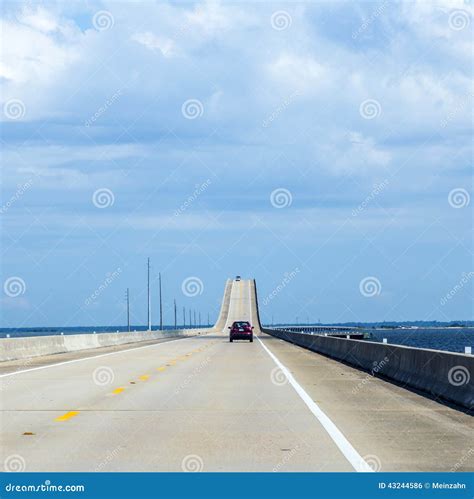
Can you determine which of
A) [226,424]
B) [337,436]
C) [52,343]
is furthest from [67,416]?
[52,343]

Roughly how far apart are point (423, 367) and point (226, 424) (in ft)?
27.5

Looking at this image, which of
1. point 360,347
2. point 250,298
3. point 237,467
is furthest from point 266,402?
point 250,298

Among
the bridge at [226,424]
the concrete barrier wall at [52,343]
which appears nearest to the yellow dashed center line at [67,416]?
the bridge at [226,424]

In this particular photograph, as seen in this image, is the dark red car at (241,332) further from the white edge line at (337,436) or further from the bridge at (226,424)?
the white edge line at (337,436)

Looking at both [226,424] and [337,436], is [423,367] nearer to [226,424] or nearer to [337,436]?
[226,424]

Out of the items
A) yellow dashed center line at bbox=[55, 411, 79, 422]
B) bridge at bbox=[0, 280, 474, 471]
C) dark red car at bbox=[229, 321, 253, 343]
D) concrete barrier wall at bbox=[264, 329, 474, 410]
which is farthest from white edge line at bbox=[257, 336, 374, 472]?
dark red car at bbox=[229, 321, 253, 343]

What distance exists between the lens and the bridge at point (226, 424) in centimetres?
1131

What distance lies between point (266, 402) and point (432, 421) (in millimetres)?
4082

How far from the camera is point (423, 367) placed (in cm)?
2227

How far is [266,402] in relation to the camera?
62.4ft

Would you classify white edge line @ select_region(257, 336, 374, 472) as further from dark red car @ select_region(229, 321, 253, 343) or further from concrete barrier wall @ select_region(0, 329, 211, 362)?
dark red car @ select_region(229, 321, 253, 343)

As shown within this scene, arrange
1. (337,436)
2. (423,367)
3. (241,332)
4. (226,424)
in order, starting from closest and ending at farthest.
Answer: (337,436) < (226,424) < (423,367) < (241,332)

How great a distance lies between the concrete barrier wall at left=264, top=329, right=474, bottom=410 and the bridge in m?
0.27
